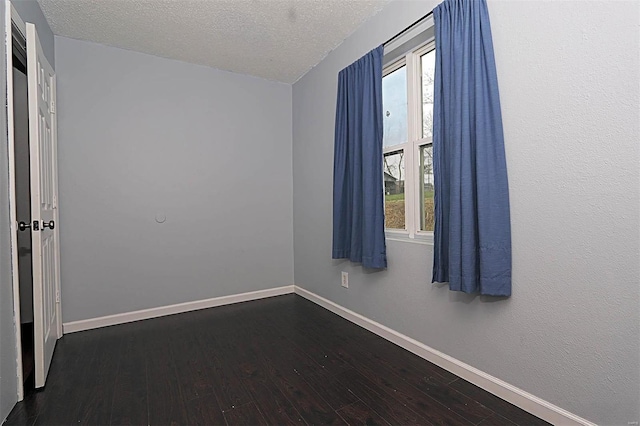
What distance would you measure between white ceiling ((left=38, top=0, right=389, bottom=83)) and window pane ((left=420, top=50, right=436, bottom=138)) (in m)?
0.56

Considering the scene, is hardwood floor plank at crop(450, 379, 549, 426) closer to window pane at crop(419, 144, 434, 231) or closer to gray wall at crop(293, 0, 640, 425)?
gray wall at crop(293, 0, 640, 425)

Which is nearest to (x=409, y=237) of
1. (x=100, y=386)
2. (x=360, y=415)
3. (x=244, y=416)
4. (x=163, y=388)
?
(x=360, y=415)

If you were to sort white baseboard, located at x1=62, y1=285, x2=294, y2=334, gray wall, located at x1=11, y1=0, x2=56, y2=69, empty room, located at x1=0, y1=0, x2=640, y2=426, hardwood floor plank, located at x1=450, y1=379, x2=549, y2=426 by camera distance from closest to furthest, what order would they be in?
empty room, located at x1=0, y1=0, x2=640, y2=426, hardwood floor plank, located at x1=450, y1=379, x2=549, y2=426, gray wall, located at x1=11, y1=0, x2=56, y2=69, white baseboard, located at x1=62, y1=285, x2=294, y2=334

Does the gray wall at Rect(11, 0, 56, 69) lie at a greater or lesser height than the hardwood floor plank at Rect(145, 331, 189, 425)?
greater

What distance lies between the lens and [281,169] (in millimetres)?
3789

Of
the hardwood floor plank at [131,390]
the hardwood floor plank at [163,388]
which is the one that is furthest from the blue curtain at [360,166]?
the hardwood floor plank at [131,390]

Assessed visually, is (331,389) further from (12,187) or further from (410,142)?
(12,187)

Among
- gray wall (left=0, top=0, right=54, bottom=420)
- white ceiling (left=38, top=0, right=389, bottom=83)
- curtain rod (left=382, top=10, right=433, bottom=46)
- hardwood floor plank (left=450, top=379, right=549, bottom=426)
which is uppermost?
white ceiling (left=38, top=0, right=389, bottom=83)

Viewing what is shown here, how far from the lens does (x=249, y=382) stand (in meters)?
1.90

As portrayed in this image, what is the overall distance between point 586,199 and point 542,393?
0.94 metres

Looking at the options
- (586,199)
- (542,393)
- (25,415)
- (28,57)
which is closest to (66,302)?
(25,415)

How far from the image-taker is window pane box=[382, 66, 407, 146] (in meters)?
2.42

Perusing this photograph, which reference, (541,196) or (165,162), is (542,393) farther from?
(165,162)

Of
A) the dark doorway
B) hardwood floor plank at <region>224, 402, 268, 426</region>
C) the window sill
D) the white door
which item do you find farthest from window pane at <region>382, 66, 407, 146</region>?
the dark doorway
